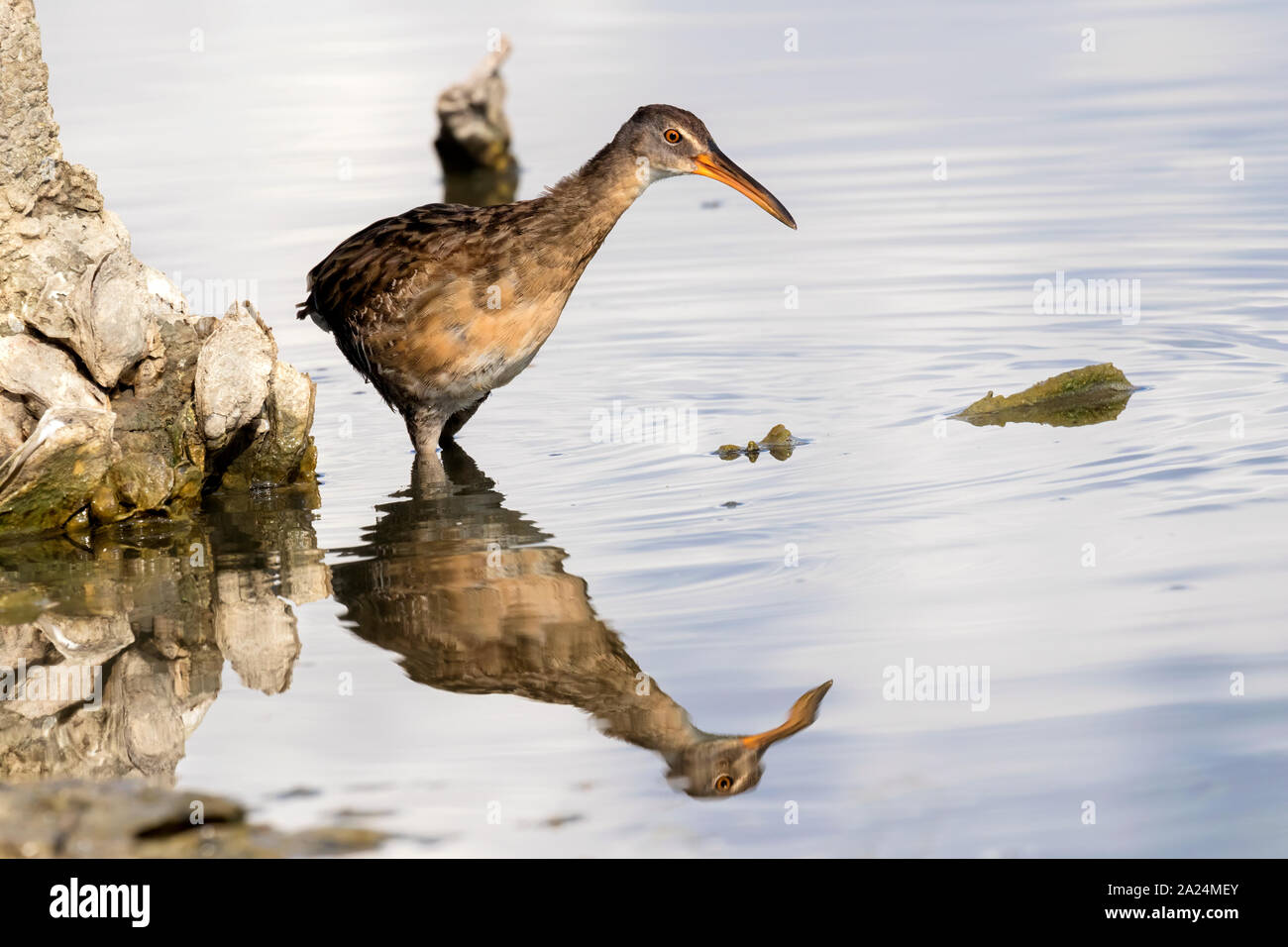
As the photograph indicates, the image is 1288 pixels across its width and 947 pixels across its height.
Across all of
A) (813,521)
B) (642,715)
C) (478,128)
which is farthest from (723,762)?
(478,128)

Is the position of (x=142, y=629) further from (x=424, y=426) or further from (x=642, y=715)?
(x=424, y=426)

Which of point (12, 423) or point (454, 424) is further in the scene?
point (454, 424)

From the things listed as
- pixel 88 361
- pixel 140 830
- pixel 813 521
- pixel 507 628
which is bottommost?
pixel 140 830

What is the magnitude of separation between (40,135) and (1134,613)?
5618 millimetres

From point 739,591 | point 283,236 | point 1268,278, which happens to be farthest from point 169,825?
point 283,236

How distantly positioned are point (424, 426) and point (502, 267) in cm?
109

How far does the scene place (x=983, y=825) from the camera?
513 centimetres

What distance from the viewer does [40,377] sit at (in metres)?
8.44

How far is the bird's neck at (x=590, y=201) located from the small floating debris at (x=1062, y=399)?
226 centimetres

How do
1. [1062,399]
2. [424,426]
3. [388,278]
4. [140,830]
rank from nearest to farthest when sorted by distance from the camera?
[140,830] < [388,278] < [424,426] < [1062,399]

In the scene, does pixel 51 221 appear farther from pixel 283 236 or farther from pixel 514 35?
pixel 514 35

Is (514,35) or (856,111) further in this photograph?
(514,35)

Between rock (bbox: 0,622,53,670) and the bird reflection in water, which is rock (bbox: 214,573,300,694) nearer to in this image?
the bird reflection in water
